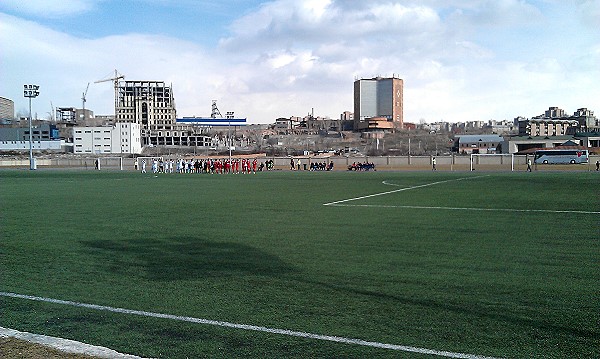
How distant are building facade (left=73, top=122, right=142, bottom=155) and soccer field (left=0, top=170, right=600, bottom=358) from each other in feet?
383

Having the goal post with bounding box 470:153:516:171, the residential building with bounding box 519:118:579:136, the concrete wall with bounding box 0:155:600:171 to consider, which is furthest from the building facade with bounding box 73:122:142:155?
the residential building with bounding box 519:118:579:136

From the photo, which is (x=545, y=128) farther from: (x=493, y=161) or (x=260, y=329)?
(x=260, y=329)

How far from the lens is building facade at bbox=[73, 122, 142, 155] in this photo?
126438mm

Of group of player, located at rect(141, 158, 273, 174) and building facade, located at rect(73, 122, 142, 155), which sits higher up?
building facade, located at rect(73, 122, 142, 155)

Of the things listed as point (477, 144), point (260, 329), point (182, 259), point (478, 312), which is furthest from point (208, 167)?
point (477, 144)

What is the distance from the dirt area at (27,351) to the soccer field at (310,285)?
0.42 m

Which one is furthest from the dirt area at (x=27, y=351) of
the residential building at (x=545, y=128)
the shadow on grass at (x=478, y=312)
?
the residential building at (x=545, y=128)

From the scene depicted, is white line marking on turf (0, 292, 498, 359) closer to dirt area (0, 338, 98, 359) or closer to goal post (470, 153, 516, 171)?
dirt area (0, 338, 98, 359)

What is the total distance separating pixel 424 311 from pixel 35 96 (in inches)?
2914

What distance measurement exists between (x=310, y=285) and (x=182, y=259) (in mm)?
2831

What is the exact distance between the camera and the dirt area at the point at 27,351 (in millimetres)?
4602

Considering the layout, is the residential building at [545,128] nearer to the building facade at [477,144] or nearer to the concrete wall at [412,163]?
the building facade at [477,144]

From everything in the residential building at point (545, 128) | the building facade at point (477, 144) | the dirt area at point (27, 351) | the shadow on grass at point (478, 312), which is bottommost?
the shadow on grass at point (478, 312)

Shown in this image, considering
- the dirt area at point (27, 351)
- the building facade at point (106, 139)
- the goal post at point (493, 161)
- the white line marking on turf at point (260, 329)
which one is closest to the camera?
the dirt area at point (27, 351)
